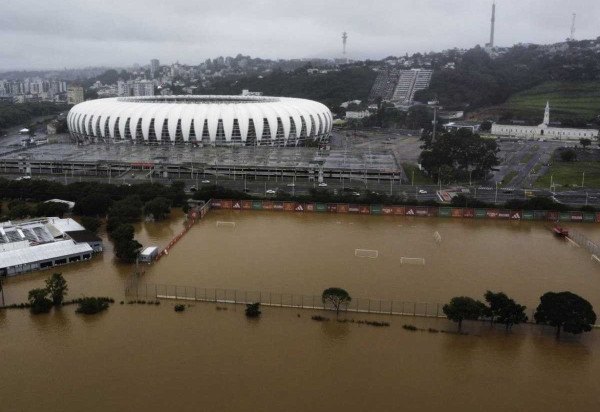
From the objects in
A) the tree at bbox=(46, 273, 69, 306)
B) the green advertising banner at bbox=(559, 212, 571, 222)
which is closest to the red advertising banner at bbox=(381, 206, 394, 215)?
the green advertising banner at bbox=(559, 212, 571, 222)

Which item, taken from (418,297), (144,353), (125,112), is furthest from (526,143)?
(144,353)

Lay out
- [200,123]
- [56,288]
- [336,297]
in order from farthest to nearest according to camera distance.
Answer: [200,123] → [56,288] → [336,297]

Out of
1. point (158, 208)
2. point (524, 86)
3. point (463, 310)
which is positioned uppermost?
point (524, 86)

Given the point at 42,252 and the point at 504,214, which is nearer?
the point at 42,252

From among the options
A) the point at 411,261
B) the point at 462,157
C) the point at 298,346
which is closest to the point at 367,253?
the point at 411,261

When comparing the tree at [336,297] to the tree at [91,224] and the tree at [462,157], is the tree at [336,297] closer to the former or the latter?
the tree at [91,224]

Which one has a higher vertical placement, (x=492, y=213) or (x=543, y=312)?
(x=492, y=213)

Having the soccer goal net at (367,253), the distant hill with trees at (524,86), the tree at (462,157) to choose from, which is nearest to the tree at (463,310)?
the soccer goal net at (367,253)

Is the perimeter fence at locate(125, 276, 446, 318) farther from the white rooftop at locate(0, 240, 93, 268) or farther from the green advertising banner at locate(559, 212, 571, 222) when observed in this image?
the green advertising banner at locate(559, 212, 571, 222)

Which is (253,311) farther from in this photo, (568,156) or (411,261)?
(568,156)
